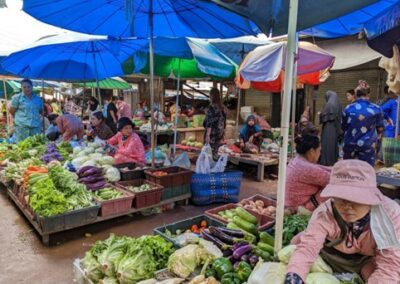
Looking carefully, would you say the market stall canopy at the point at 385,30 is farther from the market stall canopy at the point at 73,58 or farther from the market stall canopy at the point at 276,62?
the market stall canopy at the point at 73,58

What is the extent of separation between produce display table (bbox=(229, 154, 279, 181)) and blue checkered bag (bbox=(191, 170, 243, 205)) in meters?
1.68

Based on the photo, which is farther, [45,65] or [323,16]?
[45,65]

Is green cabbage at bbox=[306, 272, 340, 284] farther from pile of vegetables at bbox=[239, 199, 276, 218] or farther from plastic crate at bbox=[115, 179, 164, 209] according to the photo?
plastic crate at bbox=[115, 179, 164, 209]

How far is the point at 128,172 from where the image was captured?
472cm

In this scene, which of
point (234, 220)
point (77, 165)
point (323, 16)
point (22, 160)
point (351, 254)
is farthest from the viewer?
point (22, 160)

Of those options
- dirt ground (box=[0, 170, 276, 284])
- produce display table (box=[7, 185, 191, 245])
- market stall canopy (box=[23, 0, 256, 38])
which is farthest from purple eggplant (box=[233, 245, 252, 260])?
market stall canopy (box=[23, 0, 256, 38])

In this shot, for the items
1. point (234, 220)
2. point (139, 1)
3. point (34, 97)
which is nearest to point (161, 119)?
point (34, 97)

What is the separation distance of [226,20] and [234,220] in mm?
2686

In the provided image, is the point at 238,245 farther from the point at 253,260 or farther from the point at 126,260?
the point at 126,260

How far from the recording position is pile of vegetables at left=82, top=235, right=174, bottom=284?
227 cm

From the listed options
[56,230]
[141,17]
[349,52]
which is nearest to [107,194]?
[56,230]

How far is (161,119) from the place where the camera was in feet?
34.4

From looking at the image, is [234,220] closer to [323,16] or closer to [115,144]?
[323,16]

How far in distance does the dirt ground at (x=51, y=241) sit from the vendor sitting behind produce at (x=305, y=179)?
1.88m
